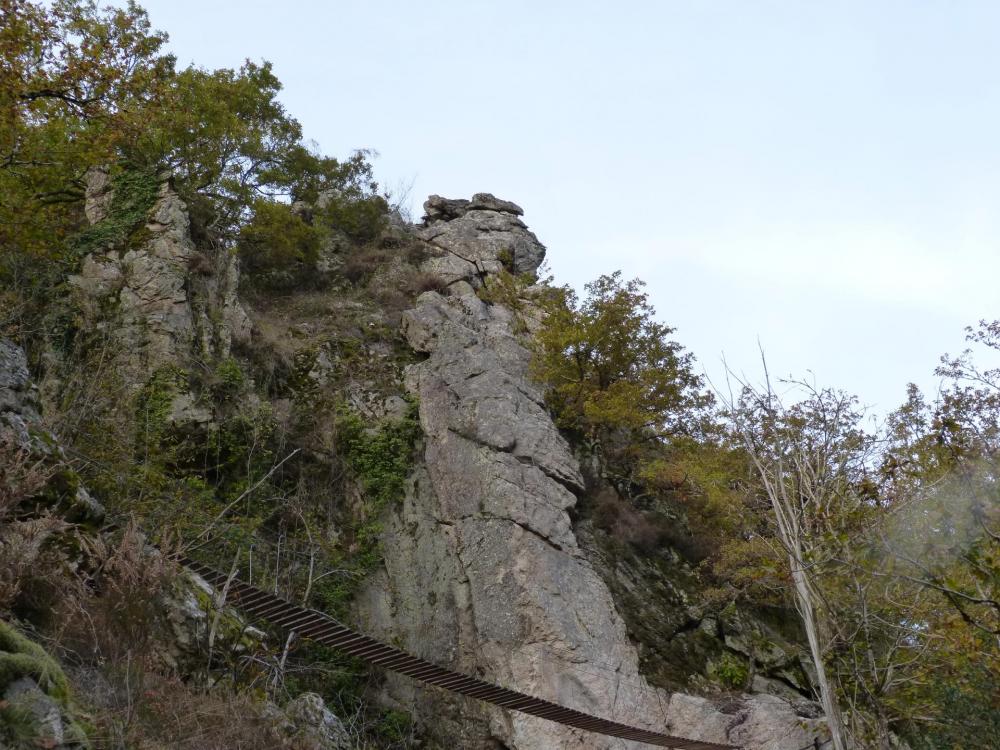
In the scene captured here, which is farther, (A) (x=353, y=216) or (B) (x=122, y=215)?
(A) (x=353, y=216)

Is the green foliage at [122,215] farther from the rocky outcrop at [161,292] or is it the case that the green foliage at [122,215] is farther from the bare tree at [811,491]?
the bare tree at [811,491]

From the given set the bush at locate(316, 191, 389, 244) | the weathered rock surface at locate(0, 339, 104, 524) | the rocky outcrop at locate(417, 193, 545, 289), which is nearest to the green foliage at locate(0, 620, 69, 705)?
the weathered rock surface at locate(0, 339, 104, 524)

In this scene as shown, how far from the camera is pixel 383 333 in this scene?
53.1ft

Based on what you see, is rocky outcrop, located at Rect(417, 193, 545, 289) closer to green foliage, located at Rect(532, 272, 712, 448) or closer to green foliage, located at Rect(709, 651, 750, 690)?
green foliage, located at Rect(532, 272, 712, 448)

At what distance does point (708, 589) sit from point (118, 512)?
8596mm

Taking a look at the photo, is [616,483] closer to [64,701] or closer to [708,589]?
[708,589]

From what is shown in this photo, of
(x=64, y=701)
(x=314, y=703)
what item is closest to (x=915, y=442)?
(x=314, y=703)

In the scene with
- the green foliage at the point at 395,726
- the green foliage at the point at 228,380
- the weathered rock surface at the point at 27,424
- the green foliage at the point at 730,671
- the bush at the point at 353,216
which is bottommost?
the green foliage at the point at 395,726

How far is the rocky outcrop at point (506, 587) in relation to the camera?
10508 mm

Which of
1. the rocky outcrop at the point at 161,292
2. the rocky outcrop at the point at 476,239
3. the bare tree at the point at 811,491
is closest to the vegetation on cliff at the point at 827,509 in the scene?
the bare tree at the point at 811,491

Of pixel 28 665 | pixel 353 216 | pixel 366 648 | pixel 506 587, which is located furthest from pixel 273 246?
pixel 28 665

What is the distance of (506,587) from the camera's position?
439 inches

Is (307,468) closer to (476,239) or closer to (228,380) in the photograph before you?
(228,380)

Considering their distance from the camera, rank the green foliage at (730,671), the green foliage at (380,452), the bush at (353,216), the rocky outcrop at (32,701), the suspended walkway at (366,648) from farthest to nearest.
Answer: the bush at (353,216)
the green foliage at (380,452)
the green foliage at (730,671)
the suspended walkway at (366,648)
the rocky outcrop at (32,701)
